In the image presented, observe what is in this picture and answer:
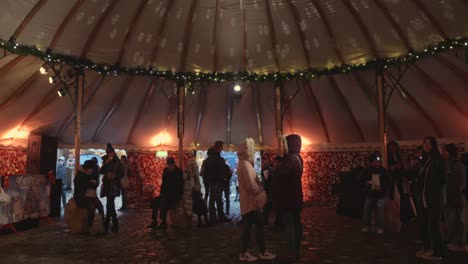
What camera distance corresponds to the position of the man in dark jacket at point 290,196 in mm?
4195

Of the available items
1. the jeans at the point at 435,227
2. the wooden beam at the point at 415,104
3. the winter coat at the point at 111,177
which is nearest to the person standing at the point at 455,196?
the jeans at the point at 435,227

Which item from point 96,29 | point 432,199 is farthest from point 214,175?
point 96,29

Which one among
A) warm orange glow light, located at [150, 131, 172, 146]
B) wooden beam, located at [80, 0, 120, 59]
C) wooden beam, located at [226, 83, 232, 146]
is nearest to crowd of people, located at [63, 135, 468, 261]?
wooden beam, located at [80, 0, 120, 59]

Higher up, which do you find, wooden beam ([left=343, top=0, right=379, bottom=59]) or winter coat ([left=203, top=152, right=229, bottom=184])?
wooden beam ([left=343, top=0, right=379, bottom=59])

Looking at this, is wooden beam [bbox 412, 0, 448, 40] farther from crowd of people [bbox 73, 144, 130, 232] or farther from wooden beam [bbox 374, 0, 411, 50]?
crowd of people [bbox 73, 144, 130, 232]

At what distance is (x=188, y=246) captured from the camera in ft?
17.1

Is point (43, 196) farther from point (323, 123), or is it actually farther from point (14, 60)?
point (323, 123)

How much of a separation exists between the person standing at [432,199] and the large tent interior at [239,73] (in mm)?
3669

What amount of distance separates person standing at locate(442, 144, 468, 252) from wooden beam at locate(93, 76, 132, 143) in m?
7.47

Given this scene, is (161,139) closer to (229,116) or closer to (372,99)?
(229,116)

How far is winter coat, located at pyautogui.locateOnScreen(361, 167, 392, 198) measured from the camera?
6.07m

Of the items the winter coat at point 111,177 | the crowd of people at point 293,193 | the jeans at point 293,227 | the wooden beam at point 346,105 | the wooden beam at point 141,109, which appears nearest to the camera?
the jeans at point 293,227

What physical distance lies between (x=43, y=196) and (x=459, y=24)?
8381mm

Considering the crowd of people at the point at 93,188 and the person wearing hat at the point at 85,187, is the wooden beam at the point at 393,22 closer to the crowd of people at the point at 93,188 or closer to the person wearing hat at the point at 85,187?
the crowd of people at the point at 93,188
